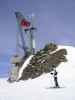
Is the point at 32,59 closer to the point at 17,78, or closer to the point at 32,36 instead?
the point at 17,78

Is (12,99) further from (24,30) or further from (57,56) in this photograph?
(24,30)

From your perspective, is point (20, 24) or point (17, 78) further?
point (20, 24)

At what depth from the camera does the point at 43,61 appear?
7575 cm

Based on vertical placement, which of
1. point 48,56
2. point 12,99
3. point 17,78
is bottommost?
point 17,78

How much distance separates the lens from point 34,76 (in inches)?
2771

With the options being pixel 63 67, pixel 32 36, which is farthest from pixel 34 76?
pixel 32 36

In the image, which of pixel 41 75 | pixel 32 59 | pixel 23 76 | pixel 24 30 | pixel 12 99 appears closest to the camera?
pixel 12 99

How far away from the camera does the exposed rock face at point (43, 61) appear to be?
72.2m

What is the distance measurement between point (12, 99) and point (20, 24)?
65537 mm

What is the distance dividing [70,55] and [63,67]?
9.05m

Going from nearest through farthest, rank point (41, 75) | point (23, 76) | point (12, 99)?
point (12, 99), point (41, 75), point (23, 76)

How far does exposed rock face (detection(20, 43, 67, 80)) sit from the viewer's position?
237 ft

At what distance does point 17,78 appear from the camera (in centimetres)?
7806

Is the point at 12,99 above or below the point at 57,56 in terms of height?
above
